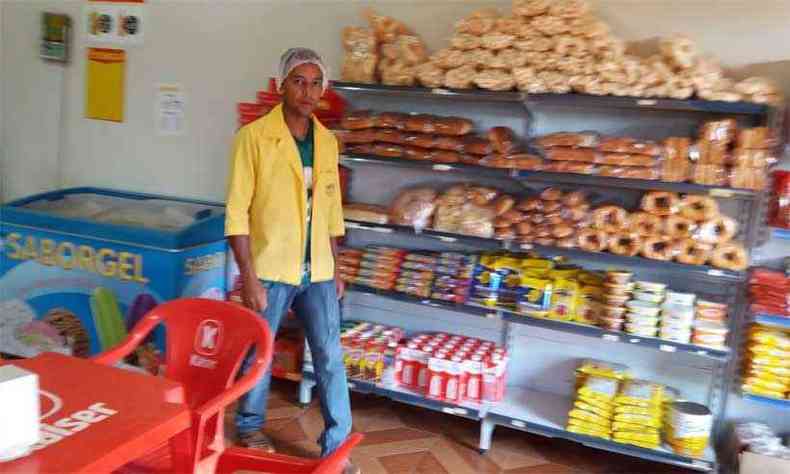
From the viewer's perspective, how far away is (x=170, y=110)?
4.36 meters

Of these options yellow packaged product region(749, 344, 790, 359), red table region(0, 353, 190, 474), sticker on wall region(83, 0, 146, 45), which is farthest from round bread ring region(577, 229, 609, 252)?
sticker on wall region(83, 0, 146, 45)

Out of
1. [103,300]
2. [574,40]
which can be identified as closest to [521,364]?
[574,40]

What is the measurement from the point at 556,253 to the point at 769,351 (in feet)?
3.31

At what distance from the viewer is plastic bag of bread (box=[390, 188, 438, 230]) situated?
3.33 metres

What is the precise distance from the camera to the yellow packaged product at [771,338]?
2.87m

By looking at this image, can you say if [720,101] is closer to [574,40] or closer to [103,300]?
[574,40]

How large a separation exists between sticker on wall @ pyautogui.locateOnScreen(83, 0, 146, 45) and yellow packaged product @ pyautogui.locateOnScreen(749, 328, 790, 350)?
405 cm

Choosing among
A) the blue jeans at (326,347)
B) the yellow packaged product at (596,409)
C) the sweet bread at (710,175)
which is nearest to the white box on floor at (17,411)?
the blue jeans at (326,347)

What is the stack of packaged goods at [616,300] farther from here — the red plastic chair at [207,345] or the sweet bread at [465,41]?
the red plastic chair at [207,345]

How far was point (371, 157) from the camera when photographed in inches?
133

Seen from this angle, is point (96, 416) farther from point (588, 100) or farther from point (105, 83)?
point (105, 83)

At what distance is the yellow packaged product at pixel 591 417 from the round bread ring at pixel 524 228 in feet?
2.89

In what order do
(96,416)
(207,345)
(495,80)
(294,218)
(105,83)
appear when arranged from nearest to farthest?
(96,416) < (207,345) < (294,218) < (495,80) < (105,83)

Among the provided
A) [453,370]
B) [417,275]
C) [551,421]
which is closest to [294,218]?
[417,275]
